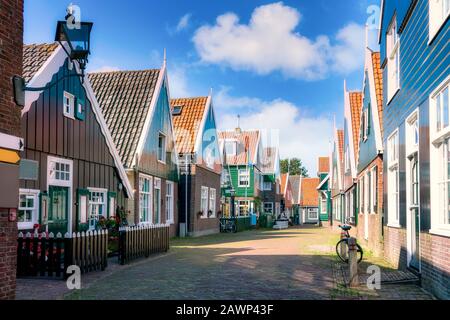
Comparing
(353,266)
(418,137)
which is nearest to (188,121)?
(353,266)

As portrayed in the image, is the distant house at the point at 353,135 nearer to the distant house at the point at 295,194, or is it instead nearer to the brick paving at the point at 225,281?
the brick paving at the point at 225,281

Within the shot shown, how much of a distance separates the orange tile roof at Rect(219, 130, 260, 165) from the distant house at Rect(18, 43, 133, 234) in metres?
28.0

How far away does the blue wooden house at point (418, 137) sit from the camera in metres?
7.74

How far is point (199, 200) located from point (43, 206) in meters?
15.1

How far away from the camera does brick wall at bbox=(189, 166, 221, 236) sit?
26.5 m

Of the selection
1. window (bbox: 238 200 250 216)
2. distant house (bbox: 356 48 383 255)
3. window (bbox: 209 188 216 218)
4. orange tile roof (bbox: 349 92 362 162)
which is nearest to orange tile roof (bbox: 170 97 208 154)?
window (bbox: 209 188 216 218)

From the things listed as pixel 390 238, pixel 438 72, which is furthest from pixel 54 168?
pixel 438 72

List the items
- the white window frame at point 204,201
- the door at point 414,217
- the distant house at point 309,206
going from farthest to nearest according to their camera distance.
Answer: the distant house at point 309,206 → the white window frame at point 204,201 → the door at point 414,217

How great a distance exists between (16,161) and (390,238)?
9.11 meters

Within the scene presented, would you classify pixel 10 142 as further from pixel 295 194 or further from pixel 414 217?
pixel 295 194

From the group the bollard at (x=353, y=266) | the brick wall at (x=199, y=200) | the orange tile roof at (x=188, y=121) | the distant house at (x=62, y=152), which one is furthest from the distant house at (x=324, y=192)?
the bollard at (x=353, y=266)

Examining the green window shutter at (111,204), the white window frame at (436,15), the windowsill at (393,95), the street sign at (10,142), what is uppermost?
the white window frame at (436,15)

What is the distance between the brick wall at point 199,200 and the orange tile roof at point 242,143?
13.9 metres

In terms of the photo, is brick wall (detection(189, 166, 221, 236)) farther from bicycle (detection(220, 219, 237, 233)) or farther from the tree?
the tree
